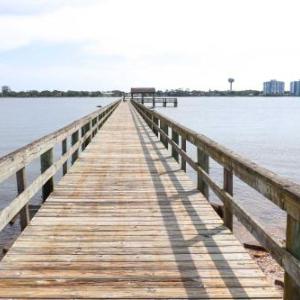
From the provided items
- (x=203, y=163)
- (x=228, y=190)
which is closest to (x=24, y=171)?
(x=228, y=190)

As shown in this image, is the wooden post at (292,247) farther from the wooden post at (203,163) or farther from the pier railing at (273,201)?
the wooden post at (203,163)

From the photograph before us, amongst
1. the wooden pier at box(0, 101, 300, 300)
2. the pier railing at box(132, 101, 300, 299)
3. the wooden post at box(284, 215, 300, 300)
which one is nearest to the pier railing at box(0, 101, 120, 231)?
the wooden pier at box(0, 101, 300, 300)

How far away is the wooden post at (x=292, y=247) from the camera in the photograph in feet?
9.74

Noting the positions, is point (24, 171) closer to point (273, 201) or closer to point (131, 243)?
point (131, 243)

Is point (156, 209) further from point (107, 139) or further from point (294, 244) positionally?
point (107, 139)

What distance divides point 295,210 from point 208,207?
386cm

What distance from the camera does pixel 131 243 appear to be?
16.8 ft

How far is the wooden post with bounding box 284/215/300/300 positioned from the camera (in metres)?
2.97

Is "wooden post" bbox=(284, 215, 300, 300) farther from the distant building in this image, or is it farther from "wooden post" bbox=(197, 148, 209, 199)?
the distant building

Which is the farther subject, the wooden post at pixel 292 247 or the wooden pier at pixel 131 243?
the wooden pier at pixel 131 243

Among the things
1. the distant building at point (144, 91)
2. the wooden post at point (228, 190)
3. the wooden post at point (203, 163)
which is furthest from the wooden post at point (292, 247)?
the distant building at point (144, 91)

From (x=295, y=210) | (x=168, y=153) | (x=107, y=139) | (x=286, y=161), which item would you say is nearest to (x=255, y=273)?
(x=295, y=210)

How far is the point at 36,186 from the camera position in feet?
19.1

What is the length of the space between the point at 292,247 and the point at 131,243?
→ 2400mm
